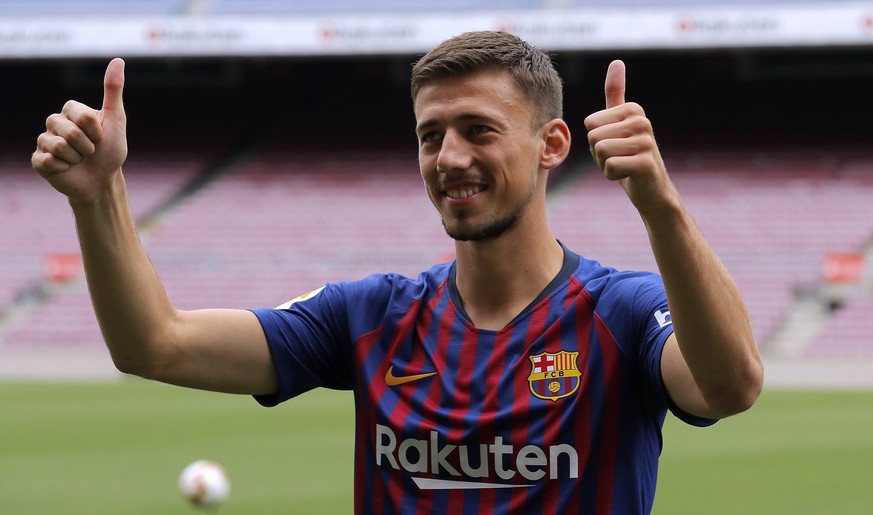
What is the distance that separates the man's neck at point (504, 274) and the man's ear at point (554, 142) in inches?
6.8

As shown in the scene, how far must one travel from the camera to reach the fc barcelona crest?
267 cm

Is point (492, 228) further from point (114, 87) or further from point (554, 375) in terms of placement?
point (114, 87)

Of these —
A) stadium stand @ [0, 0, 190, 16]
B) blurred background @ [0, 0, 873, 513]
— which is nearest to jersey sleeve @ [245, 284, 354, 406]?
blurred background @ [0, 0, 873, 513]

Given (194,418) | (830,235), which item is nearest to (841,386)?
(830,235)

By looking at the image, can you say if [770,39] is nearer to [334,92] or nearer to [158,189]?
[334,92]

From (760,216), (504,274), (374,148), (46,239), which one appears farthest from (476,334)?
(374,148)

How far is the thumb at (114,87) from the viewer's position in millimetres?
2672

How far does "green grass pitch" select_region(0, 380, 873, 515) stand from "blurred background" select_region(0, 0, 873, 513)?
574cm

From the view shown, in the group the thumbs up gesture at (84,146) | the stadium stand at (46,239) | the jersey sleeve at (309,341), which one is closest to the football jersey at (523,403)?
the jersey sleeve at (309,341)

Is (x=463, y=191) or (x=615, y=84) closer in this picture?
(x=615, y=84)

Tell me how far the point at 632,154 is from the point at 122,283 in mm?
1205

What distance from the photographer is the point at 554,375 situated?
270cm

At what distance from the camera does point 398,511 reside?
8.98ft

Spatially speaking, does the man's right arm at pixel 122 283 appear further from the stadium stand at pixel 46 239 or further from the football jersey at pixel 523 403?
the stadium stand at pixel 46 239
